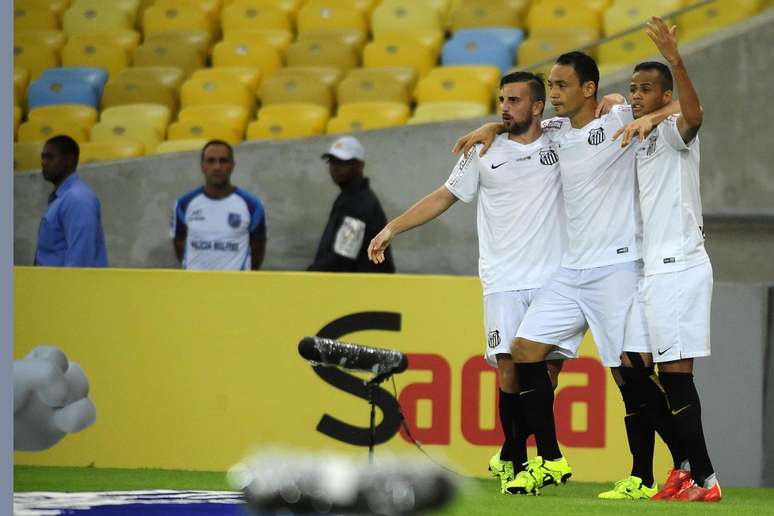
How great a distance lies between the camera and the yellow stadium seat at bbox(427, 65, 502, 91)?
38.7 ft

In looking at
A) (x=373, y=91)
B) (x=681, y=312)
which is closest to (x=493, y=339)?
(x=681, y=312)

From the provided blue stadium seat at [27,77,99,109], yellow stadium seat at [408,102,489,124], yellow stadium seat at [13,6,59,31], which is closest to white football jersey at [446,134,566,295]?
yellow stadium seat at [408,102,489,124]

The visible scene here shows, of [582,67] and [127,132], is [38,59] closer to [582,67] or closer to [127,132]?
[127,132]

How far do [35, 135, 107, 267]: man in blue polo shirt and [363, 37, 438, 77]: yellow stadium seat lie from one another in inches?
168

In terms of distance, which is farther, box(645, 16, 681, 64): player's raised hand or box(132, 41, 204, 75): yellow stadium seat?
box(132, 41, 204, 75): yellow stadium seat

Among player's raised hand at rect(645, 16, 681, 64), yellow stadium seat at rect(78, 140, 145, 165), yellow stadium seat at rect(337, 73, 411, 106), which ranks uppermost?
yellow stadium seat at rect(337, 73, 411, 106)

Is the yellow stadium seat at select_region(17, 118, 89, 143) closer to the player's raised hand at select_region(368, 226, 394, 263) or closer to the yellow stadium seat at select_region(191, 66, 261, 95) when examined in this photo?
the yellow stadium seat at select_region(191, 66, 261, 95)

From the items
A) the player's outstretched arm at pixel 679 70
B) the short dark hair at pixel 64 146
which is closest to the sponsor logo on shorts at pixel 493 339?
the player's outstretched arm at pixel 679 70

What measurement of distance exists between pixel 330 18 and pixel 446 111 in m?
2.79

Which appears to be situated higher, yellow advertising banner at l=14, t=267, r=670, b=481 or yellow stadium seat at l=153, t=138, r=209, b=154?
yellow stadium seat at l=153, t=138, r=209, b=154

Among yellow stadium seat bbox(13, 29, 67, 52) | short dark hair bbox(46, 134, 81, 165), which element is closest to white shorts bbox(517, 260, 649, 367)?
short dark hair bbox(46, 134, 81, 165)

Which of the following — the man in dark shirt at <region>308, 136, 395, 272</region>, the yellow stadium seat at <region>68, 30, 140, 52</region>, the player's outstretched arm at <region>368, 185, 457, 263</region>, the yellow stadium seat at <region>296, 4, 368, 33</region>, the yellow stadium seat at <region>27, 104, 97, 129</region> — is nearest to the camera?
the player's outstretched arm at <region>368, 185, 457, 263</region>

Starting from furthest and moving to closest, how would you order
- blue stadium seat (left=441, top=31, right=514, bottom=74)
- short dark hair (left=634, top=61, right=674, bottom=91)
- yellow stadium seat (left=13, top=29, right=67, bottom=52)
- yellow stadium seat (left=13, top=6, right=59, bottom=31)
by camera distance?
1. yellow stadium seat (left=13, top=6, right=59, bottom=31)
2. yellow stadium seat (left=13, top=29, right=67, bottom=52)
3. blue stadium seat (left=441, top=31, right=514, bottom=74)
4. short dark hair (left=634, top=61, right=674, bottom=91)

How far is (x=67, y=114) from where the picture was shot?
42.5ft
